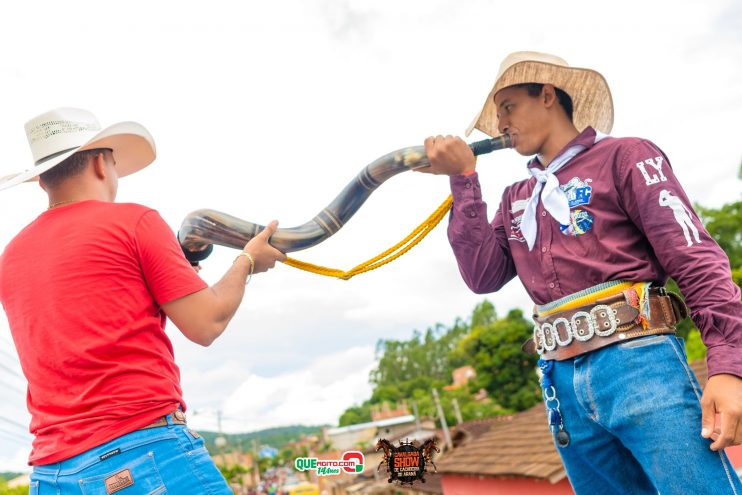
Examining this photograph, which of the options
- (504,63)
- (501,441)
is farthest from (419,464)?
(501,441)

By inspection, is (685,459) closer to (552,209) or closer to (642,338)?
(642,338)

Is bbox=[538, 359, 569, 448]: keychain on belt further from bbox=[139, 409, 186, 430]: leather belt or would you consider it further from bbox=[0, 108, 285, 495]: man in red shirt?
bbox=[139, 409, 186, 430]: leather belt

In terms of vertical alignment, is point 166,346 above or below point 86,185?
below

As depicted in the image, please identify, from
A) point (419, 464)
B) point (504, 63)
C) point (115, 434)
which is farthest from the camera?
point (419, 464)

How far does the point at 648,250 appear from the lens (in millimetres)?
2346

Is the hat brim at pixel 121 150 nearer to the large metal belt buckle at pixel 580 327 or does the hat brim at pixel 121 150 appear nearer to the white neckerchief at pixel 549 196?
the white neckerchief at pixel 549 196

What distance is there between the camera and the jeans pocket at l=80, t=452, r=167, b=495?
6.15 feet

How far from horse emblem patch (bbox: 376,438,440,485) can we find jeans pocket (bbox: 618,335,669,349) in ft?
4.30

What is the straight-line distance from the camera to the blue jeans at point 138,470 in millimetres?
1882

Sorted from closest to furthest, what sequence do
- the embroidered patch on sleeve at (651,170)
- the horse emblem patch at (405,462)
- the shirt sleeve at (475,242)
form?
the embroidered patch on sleeve at (651,170) < the shirt sleeve at (475,242) < the horse emblem patch at (405,462)

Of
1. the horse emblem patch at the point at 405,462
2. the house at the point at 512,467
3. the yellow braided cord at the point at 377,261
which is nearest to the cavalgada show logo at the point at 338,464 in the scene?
the horse emblem patch at the point at 405,462

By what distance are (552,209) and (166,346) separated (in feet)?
5.03

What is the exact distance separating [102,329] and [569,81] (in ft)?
7.06

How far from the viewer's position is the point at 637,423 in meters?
2.08
